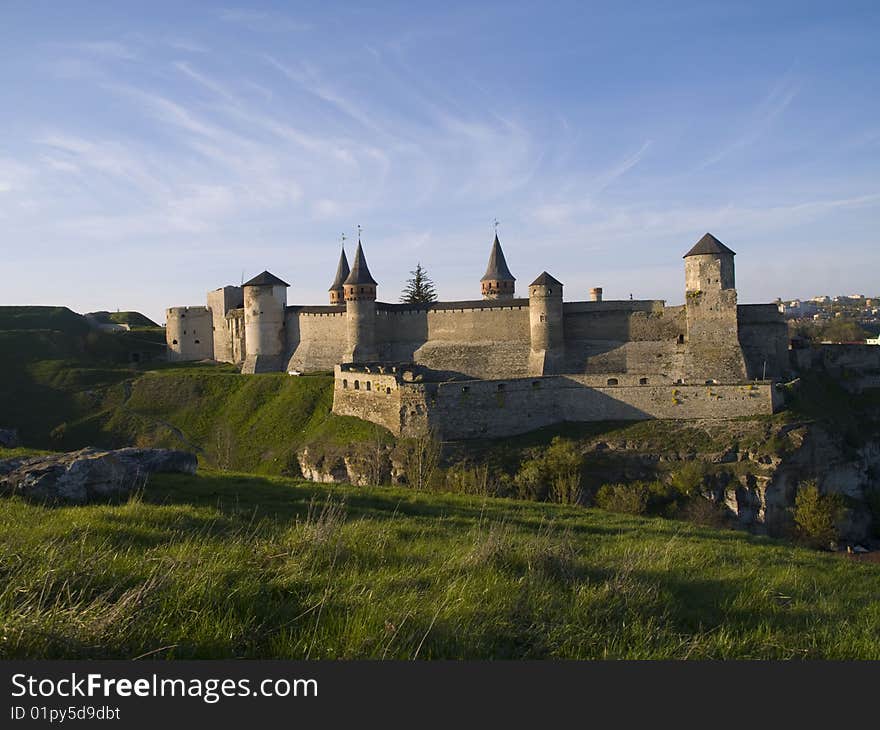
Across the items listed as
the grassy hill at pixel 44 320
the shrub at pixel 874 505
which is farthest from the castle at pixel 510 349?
the grassy hill at pixel 44 320

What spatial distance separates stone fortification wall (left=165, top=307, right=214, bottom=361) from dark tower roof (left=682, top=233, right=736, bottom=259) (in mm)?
34721

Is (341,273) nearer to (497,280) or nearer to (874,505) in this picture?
(497,280)

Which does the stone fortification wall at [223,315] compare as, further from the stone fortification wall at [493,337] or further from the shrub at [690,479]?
the shrub at [690,479]

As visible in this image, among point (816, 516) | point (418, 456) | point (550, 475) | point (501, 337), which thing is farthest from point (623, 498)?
point (501, 337)

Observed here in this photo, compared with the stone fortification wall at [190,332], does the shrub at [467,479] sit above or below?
below

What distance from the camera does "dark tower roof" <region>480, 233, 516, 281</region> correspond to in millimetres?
45438

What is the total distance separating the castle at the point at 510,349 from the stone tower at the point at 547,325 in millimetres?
64

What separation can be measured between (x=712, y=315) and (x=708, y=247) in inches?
140

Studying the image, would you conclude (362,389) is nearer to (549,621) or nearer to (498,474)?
(498,474)

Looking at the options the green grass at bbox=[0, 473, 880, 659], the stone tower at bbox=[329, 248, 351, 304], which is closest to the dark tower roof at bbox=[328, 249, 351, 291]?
the stone tower at bbox=[329, 248, 351, 304]

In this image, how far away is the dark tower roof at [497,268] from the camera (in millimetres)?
45438

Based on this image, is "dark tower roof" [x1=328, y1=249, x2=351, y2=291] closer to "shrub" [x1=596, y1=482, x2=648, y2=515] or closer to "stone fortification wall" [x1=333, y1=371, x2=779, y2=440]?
"stone fortification wall" [x1=333, y1=371, x2=779, y2=440]

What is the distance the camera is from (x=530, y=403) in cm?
3084

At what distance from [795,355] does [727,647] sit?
1443 inches
